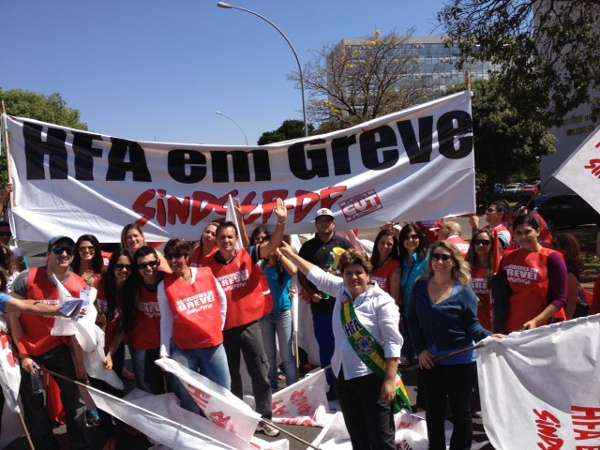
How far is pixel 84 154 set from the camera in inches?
209

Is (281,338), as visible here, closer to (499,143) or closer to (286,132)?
(499,143)

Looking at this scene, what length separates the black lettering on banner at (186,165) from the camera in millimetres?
5477

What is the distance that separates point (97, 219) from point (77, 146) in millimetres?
724

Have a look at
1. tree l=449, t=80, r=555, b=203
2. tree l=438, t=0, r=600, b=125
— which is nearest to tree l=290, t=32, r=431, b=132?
tree l=449, t=80, r=555, b=203

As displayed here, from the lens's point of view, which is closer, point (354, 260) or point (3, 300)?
point (354, 260)

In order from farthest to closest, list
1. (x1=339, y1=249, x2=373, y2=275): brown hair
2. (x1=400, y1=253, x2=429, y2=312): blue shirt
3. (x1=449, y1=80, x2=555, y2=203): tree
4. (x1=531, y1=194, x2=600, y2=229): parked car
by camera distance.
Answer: (x1=449, y1=80, x2=555, y2=203): tree, (x1=531, y1=194, x2=600, y2=229): parked car, (x1=400, y1=253, x2=429, y2=312): blue shirt, (x1=339, y1=249, x2=373, y2=275): brown hair

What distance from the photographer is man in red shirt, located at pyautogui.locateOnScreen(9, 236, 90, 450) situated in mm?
4121

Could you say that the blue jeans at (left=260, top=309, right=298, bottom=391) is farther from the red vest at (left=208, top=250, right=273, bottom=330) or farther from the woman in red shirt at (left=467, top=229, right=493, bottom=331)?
the woman in red shirt at (left=467, top=229, right=493, bottom=331)

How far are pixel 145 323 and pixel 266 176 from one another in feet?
6.50

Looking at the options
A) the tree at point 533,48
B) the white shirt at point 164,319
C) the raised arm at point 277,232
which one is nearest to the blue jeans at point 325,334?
the raised arm at point 277,232

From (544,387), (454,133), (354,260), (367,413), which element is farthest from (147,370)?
(454,133)

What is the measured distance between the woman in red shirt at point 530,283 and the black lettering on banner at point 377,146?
170cm

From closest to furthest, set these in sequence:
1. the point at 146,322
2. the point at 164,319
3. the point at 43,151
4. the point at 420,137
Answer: the point at 164,319, the point at 146,322, the point at 43,151, the point at 420,137

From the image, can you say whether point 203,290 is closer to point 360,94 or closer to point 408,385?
point 408,385
